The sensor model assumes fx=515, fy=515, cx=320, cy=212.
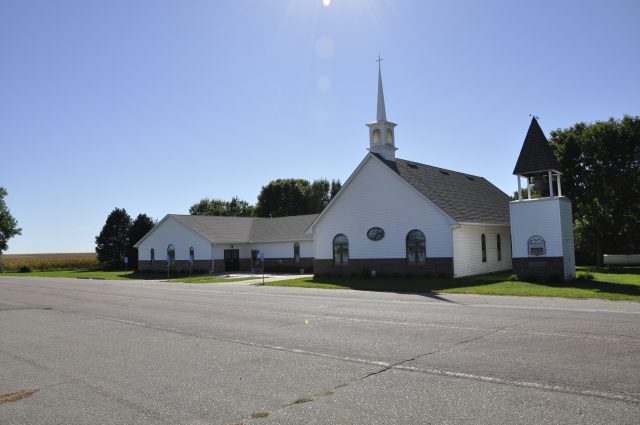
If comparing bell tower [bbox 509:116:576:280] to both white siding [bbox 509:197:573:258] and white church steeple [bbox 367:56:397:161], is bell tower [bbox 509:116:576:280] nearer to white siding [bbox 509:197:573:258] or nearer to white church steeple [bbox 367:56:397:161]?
white siding [bbox 509:197:573:258]

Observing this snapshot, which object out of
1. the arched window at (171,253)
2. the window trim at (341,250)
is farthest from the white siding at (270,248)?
the window trim at (341,250)

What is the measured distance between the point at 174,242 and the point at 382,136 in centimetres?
2552

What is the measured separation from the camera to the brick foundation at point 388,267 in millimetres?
29438

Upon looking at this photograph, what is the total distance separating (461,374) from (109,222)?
218 ft

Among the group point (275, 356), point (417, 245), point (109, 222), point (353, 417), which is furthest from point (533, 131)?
point (109, 222)

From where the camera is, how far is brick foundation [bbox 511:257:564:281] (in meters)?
25.2

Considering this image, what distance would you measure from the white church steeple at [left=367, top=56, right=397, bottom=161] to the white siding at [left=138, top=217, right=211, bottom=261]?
19769 mm

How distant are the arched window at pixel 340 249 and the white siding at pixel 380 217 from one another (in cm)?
31

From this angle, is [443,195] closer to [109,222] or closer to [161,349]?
[161,349]

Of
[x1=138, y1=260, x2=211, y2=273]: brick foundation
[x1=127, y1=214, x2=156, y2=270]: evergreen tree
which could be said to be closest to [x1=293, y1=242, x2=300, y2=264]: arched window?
[x1=138, y1=260, x2=211, y2=273]: brick foundation

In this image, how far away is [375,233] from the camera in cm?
3228

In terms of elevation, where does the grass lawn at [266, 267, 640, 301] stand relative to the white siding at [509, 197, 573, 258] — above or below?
below

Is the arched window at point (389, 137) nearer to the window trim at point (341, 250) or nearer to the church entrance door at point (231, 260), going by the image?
the window trim at point (341, 250)

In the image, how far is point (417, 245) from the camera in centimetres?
3062
